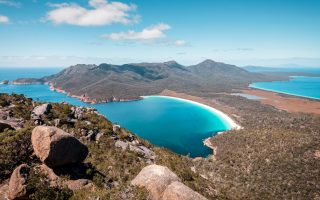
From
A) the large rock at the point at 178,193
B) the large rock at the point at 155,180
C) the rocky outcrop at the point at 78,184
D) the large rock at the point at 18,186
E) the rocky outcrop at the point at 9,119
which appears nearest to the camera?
the large rock at the point at 178,193

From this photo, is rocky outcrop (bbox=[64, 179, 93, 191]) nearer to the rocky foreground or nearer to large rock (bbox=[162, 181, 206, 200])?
the rocky foreground

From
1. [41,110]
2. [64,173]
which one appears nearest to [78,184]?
[64,173]

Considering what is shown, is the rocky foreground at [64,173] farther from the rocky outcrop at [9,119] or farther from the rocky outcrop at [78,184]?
the rocky outcrop at [9,119]

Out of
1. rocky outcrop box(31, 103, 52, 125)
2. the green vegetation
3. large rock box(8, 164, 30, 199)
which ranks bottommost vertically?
the green vegetation

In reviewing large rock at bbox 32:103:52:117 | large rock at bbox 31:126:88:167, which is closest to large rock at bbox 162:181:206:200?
large rock at bbox 31:126:88:167

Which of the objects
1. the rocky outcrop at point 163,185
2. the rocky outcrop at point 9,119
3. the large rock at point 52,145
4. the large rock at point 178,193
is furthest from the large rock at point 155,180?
the rocky outcrop at point 9,119

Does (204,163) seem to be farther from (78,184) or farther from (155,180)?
(155,180)
